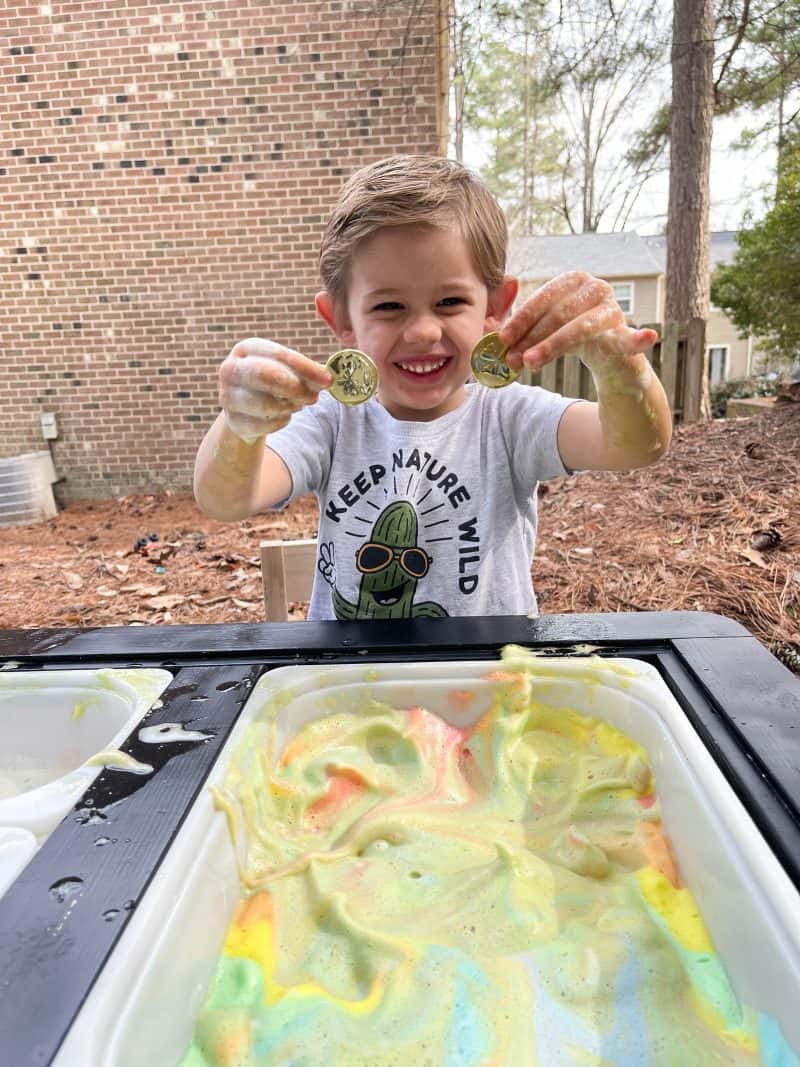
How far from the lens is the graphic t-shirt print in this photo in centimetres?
161

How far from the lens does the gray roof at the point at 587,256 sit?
20.2 metres

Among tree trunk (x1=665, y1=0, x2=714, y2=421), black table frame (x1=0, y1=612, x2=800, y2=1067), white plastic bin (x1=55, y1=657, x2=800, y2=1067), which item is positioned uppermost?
tree trunk (x1=665, y1=0, x2=714, y2=421)

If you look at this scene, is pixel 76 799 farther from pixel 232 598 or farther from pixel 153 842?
pixel 232 598

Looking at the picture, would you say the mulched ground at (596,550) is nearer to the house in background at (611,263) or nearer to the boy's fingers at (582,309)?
the boy's fingers at (582,309)

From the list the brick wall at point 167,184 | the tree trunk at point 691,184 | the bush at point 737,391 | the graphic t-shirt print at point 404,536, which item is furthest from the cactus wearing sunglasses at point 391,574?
the bush at point 737,391

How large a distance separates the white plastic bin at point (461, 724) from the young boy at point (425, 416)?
47cm

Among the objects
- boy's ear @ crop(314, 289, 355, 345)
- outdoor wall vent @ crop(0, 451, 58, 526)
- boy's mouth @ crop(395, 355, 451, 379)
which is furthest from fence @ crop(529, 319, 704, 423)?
boy's mouth @ crop(395, 355, 451, 379)

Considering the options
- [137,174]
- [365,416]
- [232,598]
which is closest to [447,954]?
[365,416]

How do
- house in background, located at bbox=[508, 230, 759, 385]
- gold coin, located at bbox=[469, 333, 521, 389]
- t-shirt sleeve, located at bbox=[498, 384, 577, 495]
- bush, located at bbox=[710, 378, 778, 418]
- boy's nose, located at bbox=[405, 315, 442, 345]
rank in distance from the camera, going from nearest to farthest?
gold coin, located at bbox=[469, 333, 521, 389] < boy's nose, located at bbox=[405, 315, 442, 345] < t-shirt sleeve, located at bbox=[498, 384, 577, 495] < bush, located at bbox=[710, 378, 778, 418] < house in background, located at bbox=[508, 230, 759, 385]

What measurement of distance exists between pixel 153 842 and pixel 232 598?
3325mm

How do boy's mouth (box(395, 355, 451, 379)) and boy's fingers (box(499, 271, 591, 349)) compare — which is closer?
boy's fingers (box(499, 271, 591, 349))

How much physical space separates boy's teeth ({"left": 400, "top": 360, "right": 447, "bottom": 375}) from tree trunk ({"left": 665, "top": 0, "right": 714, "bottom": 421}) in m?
5.86

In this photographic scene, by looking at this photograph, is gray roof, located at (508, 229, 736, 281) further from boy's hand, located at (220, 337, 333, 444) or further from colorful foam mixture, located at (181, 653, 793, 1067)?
colorful foam mixture, located at (181, 653, 793, 1067)

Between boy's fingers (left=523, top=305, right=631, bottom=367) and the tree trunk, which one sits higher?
the tree trunk
